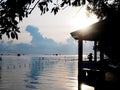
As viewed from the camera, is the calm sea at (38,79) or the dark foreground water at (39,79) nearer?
the dark foreground water at (39,79)

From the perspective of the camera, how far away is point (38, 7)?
5.73 m

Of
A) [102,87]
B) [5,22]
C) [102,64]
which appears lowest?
[102,87]

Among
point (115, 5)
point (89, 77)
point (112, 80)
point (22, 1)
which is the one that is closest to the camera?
point (22, 1)

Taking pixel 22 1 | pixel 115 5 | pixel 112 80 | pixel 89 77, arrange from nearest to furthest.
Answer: pixel 22 1 < pixel 112 80 < pixel 89 77 < pixel 115 5

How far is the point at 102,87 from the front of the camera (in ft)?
42.0

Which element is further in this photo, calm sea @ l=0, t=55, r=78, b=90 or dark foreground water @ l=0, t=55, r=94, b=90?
calm sea @ l=0, t=55, r=78, b=90

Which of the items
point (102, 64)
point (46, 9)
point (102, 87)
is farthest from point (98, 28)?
point (46, 9)

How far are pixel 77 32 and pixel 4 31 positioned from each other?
9.34m

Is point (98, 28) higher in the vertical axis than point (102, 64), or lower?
higher

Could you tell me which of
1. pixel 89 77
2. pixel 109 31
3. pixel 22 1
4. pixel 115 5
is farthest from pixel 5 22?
pixel 115 5

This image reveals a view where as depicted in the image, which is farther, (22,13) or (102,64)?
(102,64)

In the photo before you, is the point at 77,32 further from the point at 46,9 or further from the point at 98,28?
the point at 46,9

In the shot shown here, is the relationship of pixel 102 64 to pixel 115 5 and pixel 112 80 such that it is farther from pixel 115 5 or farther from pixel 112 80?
pixel 115 5

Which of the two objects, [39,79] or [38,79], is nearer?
[39,79]
